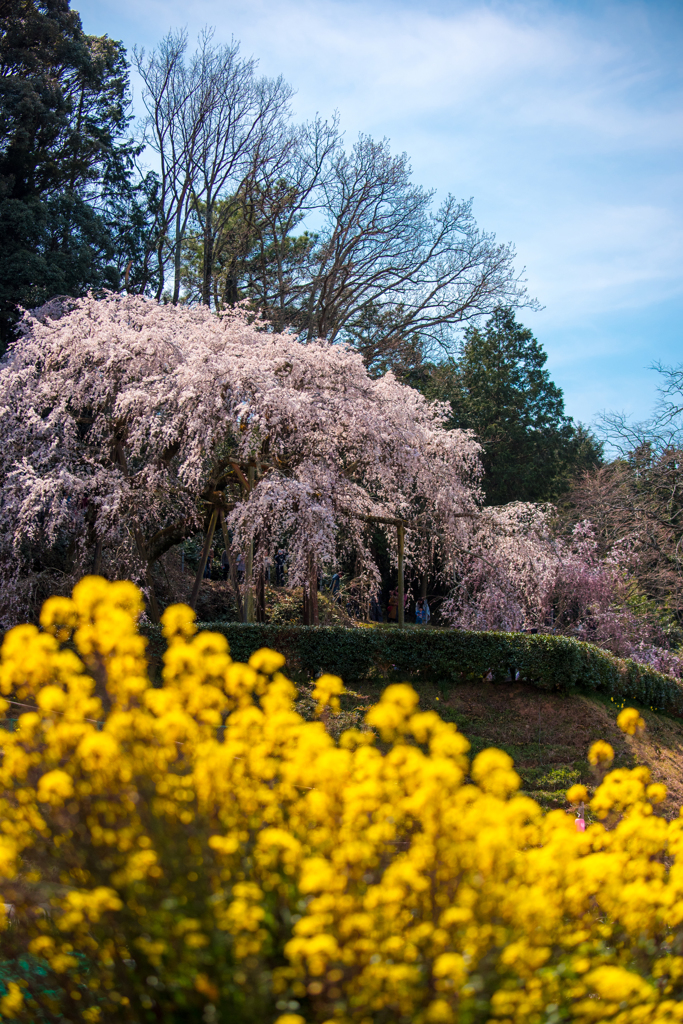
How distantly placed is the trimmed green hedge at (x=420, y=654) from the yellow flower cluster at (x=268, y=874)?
7.37 metres

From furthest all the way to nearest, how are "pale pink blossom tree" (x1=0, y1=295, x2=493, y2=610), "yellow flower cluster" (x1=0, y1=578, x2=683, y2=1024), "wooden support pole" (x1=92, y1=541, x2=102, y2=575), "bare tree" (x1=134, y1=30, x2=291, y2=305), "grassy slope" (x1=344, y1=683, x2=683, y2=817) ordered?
"bare tree" (x1=134, y1=30, x2=291, y2=305) → "wooden support pole" (x1=92, y1=541, x2=102, y2=575) → "pale pink blossom tree" (x1=0, y1=295, x2=493, y2=610) → "grassy slope" (x1=344, y1=683, x2=683, y2=817) → "yellow flower cluster" (x1=0, y1=578, x2=683, y2=1024)

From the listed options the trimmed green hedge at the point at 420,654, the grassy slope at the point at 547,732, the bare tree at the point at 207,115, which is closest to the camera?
the grassy slope at the point at 547,732

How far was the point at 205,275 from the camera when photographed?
20125 millimetres

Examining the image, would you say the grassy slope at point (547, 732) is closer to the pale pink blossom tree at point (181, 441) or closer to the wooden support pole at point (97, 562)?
the pale pink blossom tree at point (181, 441)

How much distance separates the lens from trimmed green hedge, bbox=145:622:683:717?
32.2 feet

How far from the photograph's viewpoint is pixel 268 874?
204 centimetres

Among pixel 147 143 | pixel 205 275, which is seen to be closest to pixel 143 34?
pixel 147 143

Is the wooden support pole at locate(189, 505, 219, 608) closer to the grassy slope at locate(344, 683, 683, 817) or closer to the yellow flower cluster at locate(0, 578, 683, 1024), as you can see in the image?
the grassy slope at locate(344, 683, 683, 817)

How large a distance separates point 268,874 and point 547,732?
777cm

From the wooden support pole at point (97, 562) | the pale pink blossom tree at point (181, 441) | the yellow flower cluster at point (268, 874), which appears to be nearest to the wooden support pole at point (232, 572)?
the pale pink blossom tree at point (181, 441)

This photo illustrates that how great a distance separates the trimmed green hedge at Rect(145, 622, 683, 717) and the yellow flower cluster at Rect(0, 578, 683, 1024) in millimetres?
7373

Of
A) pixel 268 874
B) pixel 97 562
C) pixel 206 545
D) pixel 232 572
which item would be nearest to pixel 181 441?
pixel 97 562

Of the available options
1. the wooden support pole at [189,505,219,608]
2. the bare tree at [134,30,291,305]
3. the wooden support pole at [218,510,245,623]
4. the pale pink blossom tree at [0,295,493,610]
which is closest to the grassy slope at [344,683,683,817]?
the pale pink blossom tree at [0,295,493,610]

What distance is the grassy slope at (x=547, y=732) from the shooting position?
8.35m
